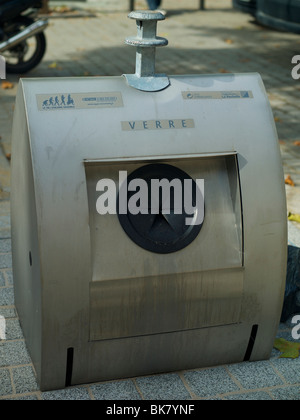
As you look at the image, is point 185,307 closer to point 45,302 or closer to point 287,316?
point 45,302

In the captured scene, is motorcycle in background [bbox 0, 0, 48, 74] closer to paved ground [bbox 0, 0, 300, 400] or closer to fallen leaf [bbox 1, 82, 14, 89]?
paved ground [bbox 0, 0, 300, 400]

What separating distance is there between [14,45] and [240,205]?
6.06 metres

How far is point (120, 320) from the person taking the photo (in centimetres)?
308

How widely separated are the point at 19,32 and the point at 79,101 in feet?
19.3

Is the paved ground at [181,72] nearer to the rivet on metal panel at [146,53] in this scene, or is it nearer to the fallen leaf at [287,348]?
the fallen leaf at [287,348]

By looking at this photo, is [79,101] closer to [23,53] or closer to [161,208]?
[161,208]

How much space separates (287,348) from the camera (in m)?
3.54

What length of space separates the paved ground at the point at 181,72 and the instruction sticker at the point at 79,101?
1244 mm

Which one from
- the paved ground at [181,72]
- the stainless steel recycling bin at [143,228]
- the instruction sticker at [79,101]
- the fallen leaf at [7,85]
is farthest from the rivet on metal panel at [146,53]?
the fallen leaf at [7,85]

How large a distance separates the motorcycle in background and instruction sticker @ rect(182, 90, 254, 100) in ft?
18.5

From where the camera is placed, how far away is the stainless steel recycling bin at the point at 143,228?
292 centimetres

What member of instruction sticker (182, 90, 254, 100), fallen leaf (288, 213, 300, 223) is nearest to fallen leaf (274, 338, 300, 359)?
instruction sticker (182, 90, 254, 100)

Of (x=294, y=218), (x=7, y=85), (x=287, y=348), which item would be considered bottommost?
(x=7, y=85)

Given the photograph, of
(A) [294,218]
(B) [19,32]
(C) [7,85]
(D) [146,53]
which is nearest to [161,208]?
(D) [146,53]
